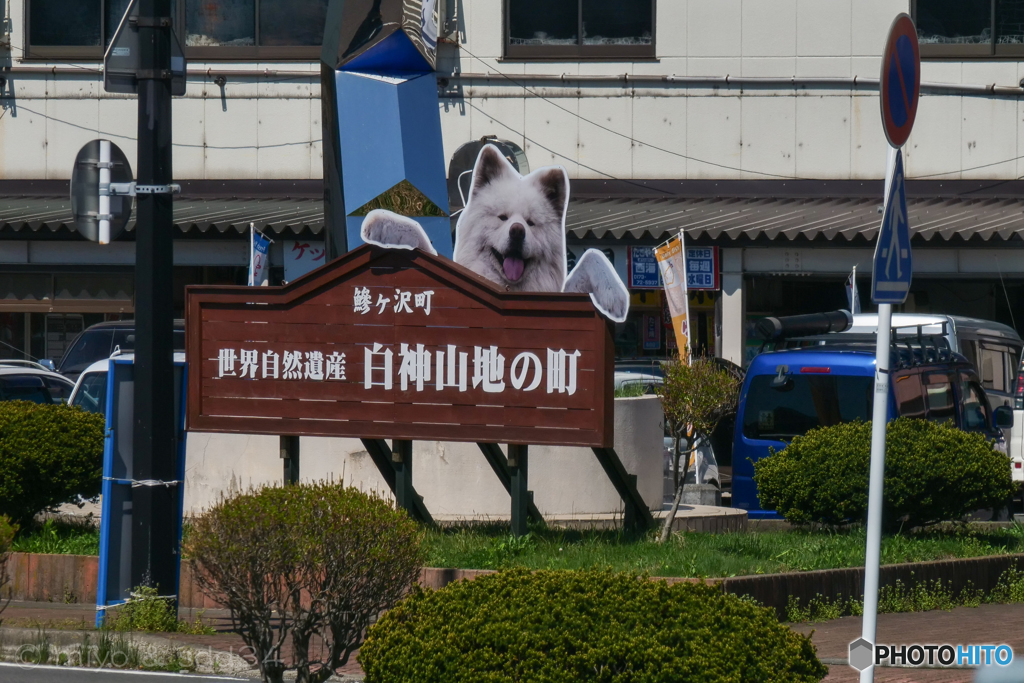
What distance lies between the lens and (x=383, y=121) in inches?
464

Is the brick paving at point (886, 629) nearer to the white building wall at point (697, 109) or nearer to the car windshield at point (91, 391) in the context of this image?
the car windshield at point (91, 391)

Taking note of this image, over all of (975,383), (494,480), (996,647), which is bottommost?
(996,647)

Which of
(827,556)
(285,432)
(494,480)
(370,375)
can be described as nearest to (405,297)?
(370,375)

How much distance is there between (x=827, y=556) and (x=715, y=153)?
15049 millimetres

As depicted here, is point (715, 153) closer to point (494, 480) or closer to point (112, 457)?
point (494, 480)

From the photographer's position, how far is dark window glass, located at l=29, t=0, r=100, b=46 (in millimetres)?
25156

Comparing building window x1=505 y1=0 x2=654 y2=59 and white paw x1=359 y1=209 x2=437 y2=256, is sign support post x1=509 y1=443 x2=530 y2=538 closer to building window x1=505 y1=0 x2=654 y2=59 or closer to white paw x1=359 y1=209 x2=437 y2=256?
white paw x1=359 y1=209 x2=437 y2=256

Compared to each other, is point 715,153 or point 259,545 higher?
point 715,153

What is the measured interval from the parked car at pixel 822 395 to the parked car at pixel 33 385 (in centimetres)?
821

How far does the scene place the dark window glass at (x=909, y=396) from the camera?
42.9 ft

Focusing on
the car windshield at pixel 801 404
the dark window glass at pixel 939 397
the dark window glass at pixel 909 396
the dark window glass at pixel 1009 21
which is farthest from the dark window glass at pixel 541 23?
the dark window glass at pixel 909 396

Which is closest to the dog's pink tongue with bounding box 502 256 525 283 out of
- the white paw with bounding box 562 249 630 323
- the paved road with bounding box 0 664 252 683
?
the white paw with bounding box 562 249 630 323

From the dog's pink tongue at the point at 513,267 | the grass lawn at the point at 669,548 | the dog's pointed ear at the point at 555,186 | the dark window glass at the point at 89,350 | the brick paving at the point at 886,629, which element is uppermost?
the dog's pointed ear at the point at 555,186

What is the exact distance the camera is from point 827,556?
33.1 ft
